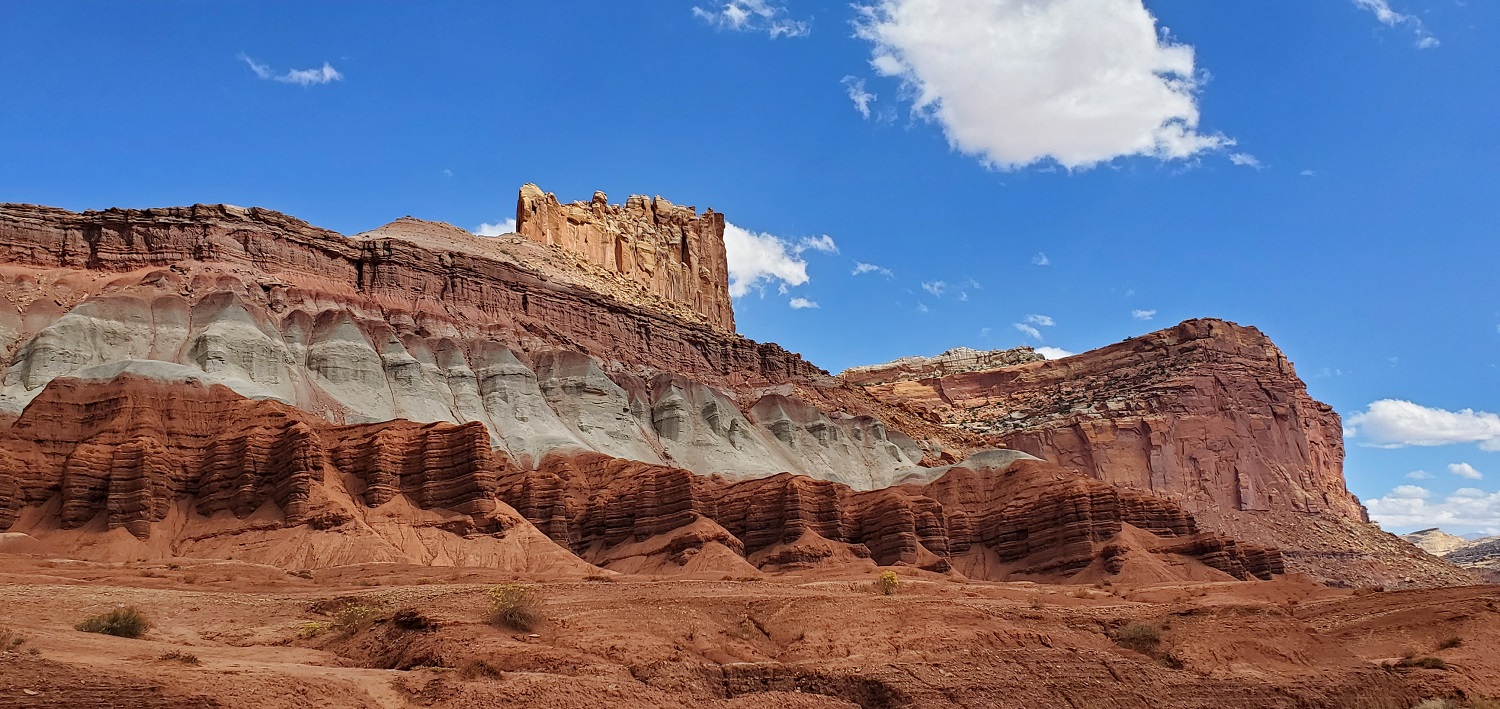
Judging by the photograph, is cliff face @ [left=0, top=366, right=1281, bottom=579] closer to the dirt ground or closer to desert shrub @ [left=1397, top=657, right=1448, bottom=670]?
the dirt ground

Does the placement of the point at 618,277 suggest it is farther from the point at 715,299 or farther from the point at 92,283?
the point at 92,283

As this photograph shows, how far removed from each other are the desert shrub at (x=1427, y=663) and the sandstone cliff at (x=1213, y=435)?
71.5 metres

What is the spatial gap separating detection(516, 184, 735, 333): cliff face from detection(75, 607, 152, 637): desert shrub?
8593 cm

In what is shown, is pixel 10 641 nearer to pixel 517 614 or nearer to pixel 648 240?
pixel 517 614

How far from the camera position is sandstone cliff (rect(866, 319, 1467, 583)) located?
111 m

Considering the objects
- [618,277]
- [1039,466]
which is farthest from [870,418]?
[618,277]

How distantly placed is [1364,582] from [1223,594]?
47.7 metres

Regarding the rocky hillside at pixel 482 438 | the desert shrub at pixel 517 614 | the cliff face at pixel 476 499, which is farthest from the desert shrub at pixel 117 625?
the cliff face at pixel 476 499

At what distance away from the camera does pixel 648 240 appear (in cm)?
12619

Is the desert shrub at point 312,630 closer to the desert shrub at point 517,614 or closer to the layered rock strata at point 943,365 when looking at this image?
the desert shrub at point 517,614

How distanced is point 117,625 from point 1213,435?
104135 mm

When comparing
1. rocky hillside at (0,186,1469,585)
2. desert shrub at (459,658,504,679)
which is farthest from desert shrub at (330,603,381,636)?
rocky hillside at (0,186,1469,585)

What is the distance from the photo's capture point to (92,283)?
6762cm

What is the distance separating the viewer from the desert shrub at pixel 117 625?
28188 mm
